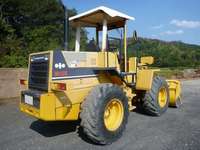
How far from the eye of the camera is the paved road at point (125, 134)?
492cm

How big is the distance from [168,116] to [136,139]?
2.18 metres

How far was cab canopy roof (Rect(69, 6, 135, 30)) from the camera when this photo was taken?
221 inches

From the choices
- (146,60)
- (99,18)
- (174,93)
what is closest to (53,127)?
(99,18)

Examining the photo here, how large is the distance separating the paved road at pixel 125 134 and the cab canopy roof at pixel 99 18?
2.40 m

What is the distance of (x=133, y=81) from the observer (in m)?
6.69

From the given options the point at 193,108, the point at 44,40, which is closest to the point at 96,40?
the point at 193,108

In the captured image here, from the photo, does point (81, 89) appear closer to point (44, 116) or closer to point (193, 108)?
point (44, 116)

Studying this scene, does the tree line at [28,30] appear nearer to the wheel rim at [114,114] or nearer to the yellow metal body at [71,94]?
the yellow metal body at [71,94]

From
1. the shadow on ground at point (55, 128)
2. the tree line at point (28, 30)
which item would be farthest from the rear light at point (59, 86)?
the tree line at point (28, 30)

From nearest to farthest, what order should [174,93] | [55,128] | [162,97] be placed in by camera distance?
1. [55,128]
2. [162,97]
3. [174,93]

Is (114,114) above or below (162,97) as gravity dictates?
below

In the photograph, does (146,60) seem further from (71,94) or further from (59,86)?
(59,86)

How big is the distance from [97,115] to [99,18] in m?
2.48

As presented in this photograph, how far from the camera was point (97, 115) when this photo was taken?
4.78 meters
